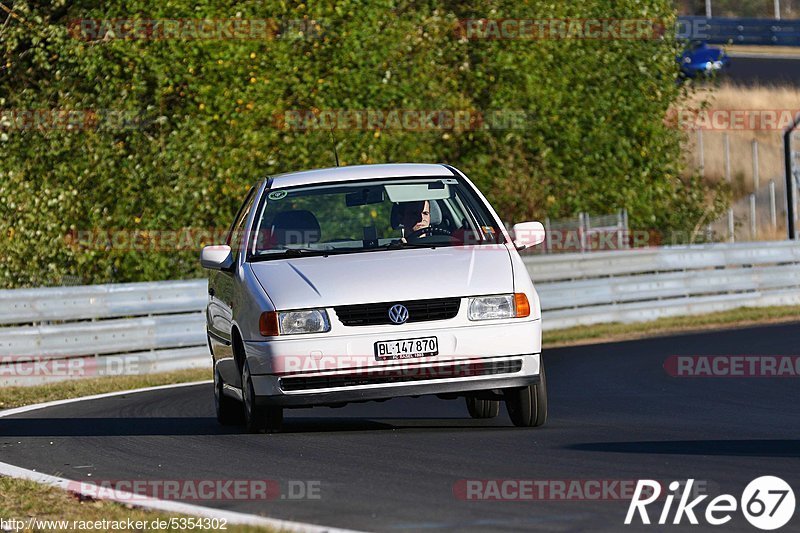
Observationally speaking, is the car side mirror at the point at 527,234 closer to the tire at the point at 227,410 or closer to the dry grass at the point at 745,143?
the tire at the point at 227,410

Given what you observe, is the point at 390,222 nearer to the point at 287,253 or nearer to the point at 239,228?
the point at 287,253

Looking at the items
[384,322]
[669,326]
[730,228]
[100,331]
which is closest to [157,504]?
[384,322]

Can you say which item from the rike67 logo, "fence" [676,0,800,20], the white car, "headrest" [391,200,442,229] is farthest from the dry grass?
the rike67 logo

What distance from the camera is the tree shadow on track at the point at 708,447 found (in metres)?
8.09

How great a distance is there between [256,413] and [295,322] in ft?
2.78

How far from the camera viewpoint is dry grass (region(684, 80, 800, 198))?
46.2 meters

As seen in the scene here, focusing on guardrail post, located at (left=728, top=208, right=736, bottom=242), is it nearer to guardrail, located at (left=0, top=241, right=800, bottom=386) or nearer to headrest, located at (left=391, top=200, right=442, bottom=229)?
guardrail, located at (left=0, top=241, right=800, bottom=386)

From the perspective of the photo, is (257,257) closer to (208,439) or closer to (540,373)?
(208,439)

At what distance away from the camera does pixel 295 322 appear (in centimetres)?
918

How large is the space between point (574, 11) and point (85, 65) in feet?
30.4

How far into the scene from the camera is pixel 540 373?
31.0 ft

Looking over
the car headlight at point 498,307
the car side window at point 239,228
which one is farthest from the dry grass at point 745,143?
the car headlight at point 498,307

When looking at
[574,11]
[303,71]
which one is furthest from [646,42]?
[303,71]

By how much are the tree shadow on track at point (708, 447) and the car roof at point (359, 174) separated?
2.79 m
